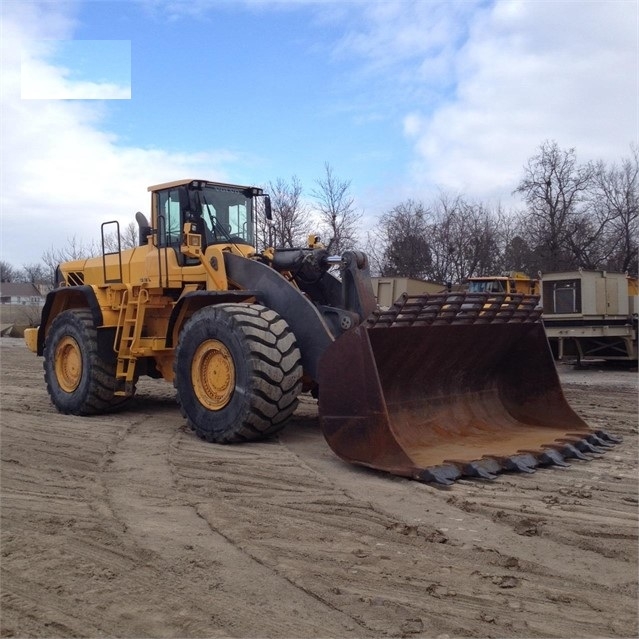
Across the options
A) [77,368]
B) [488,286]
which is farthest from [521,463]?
[488,286]

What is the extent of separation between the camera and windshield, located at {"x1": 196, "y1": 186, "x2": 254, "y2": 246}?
867 centimetres

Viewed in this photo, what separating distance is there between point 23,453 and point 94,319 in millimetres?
2842

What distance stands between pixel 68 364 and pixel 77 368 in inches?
11.3

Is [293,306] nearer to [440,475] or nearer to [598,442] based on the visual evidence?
[440,475]

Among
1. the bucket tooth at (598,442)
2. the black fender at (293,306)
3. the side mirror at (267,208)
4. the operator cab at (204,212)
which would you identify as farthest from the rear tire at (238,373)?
the bucket tooth at (598,442)

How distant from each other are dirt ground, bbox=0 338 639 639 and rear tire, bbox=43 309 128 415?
2430 mm

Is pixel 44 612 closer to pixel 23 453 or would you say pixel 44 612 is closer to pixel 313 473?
pixel 313 473

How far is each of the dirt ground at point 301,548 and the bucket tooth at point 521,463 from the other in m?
0.12

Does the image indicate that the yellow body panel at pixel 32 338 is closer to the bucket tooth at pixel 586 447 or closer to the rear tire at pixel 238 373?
the rear tire at pixel 238 373

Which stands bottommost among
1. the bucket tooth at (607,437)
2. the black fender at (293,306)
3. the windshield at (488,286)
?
the bucket tooth at (607,437)

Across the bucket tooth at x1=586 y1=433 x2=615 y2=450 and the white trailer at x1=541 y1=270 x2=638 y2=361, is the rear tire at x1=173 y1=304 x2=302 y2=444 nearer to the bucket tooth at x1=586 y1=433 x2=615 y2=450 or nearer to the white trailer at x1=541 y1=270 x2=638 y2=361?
the bucket tooth at x1=586 y1=433 x2=615 y2=450

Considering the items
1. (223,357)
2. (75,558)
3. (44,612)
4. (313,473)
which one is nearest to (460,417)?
(313,473)

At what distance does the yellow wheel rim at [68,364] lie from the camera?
973cm

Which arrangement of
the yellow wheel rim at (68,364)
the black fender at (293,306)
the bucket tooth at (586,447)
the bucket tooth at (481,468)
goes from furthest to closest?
the yellow wheel rim at (68,364) < the black fender at (293,306) < the bucket tooth at (586,447) < the bucket tooth at (481,468)
